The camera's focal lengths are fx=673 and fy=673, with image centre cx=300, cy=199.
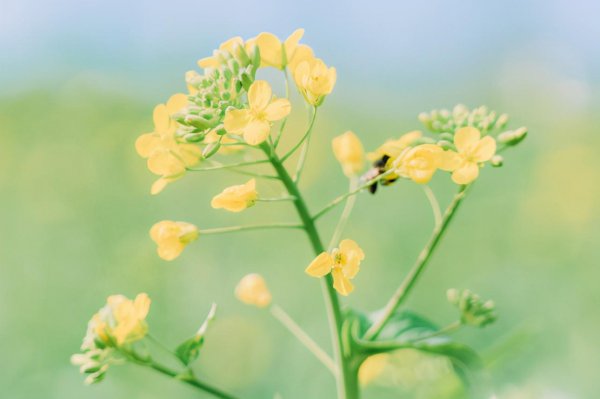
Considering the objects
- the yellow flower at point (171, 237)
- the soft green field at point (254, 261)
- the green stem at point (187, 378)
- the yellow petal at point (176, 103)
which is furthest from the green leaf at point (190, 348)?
the soft green field at point (254, 261)

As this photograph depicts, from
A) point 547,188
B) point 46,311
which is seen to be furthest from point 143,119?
point 547,188

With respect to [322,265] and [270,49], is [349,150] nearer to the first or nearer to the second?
[270,49]

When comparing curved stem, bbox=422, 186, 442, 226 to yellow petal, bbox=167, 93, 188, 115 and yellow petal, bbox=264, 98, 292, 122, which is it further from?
yellow petal, bbox=167, 93, 188, 115

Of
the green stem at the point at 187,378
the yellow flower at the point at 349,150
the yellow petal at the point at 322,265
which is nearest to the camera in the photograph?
the yellow petal at the point at 322,265

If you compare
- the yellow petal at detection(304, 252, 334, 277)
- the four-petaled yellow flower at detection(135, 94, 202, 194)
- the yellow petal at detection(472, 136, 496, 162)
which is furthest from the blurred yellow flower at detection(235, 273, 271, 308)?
the yellow petal at detection(472, 136, 496, 162)

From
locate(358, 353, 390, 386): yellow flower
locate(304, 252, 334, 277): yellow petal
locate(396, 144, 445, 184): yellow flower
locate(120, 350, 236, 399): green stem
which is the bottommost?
locate(358, 353, 390, 386): yellow flower

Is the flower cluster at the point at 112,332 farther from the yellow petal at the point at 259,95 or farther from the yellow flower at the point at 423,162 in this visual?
the yellow flower at the point at 423,162

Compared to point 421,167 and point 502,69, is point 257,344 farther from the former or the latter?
point 502,69

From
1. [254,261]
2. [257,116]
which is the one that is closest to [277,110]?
[257,116]
